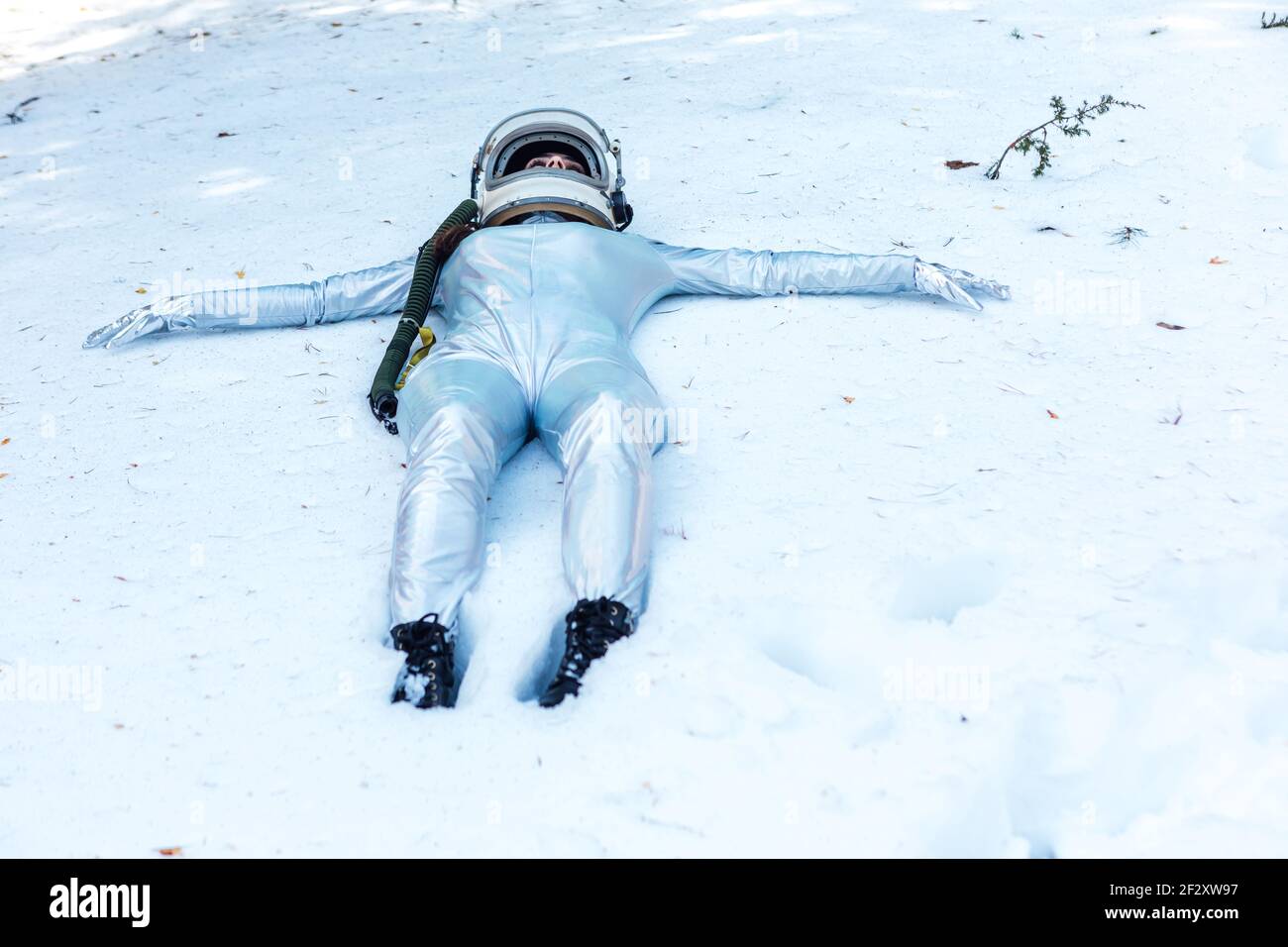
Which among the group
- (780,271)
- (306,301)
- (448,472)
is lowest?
(448,472)

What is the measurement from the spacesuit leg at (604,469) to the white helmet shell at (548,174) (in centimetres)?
92

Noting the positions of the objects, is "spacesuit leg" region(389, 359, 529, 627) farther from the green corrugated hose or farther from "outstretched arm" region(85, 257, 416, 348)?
"outstretched arm" region(85, 257, 416, 348)

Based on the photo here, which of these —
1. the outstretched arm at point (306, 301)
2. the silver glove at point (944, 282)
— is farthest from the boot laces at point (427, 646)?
the silver glove at point (944, 282)

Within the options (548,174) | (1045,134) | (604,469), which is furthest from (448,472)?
(1045,134)

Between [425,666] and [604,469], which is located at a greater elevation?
[604,469]

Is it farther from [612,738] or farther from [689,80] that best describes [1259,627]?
[689,80]

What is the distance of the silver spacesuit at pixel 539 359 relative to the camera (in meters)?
2.53

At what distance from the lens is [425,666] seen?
7.64 ft

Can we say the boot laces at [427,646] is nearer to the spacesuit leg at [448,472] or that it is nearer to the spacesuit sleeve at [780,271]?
the spacesuit leg at [448,472]

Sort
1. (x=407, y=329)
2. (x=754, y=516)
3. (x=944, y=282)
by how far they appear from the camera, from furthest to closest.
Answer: (x=944, y=282) < (x=407, y=329) < (x=754, y=516)

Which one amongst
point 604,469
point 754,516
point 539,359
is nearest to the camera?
point 604,469

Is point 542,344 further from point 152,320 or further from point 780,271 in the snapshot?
point 152,320

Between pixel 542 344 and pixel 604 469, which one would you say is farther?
pixel 542 344

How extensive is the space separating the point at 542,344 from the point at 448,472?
0.61m
